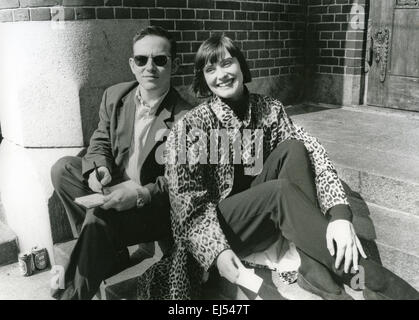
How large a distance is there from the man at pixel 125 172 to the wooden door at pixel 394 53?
272 cm

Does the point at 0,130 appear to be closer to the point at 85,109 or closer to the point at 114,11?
the point at 85,109

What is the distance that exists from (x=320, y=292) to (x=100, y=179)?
1.40m

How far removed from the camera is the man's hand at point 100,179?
2.79 m

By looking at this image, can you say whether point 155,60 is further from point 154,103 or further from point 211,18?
point 211,18

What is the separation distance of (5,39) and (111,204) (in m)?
1.64

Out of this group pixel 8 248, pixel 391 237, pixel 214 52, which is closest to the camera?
pixel 214 52

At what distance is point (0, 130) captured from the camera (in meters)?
4.01

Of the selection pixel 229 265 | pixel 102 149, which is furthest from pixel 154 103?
pixel 229 265

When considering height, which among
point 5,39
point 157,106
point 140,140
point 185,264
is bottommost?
point 185,264

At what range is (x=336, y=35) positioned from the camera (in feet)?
16.7

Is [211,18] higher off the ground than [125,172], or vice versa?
[211,18]

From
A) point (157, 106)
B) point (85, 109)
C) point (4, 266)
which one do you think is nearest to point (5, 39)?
point (85, 109)

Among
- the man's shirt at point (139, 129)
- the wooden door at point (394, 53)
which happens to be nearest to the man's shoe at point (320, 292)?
the man's shirt at point (139, 129)

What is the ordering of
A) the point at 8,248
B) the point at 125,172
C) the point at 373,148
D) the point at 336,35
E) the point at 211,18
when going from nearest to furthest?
the point at 125,172 → the point at 373,148 → the point at 8,248 → the point at 211,18 → the point at 336,35
